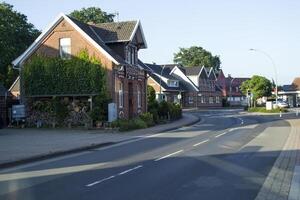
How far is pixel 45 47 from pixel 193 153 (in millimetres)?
25336

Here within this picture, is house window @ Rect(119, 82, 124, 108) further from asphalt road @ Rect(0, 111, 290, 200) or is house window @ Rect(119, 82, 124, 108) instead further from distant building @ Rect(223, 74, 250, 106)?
distant building @ Rect(223, 74, 250, 106)

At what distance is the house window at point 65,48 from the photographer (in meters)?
40.7

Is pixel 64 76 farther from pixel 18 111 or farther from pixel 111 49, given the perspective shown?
pixel 111 49

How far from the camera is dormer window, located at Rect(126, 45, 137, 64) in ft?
141

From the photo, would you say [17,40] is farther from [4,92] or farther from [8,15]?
[4,92]

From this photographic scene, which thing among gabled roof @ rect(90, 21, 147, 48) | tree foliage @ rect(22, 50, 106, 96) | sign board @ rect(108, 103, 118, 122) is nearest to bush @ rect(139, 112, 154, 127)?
sign board @ rect(108, 103, 118, 122)

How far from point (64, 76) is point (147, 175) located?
28.0 metres

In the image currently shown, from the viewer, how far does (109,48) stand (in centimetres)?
4219

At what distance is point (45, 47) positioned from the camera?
41.1 meters

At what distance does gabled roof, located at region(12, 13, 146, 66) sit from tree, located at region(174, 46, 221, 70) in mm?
96333

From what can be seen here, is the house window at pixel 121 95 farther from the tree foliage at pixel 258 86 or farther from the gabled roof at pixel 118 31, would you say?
the tree foliage at pixel 258 86

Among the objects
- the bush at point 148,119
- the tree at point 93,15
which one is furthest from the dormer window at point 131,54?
the tree at point 93,15

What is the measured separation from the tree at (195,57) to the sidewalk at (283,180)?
124061 mm

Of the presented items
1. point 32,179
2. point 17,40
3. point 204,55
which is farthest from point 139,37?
point 204,55
